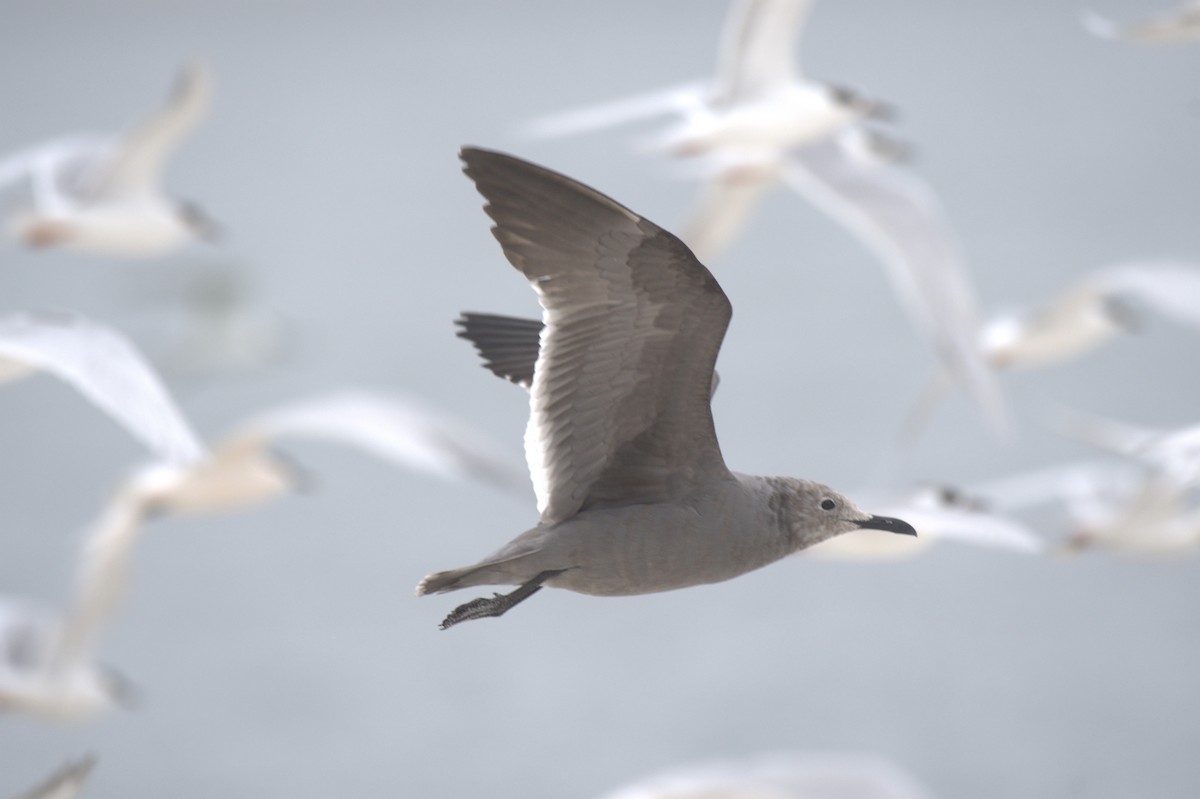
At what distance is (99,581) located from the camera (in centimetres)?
311

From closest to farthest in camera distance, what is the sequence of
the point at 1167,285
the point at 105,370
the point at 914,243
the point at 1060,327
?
the point at 105,370 → the point at 1167,285 → the point at 914,243 → the point at 1060,327

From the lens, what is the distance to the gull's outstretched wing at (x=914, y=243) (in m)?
2.67

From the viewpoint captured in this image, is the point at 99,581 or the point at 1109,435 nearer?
the point at 1109,435

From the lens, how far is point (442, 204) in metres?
6.85

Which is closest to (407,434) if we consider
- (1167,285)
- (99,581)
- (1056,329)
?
(99,581)

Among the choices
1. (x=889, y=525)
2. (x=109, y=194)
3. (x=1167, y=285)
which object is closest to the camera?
(x=889, y=525)

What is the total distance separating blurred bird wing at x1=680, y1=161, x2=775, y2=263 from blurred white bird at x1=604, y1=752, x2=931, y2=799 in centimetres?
143

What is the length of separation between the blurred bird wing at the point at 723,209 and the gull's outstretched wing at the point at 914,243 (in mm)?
149

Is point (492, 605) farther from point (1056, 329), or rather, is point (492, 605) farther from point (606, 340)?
point (1056, 329)

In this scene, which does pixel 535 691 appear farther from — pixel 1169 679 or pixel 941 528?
pixel 941 528

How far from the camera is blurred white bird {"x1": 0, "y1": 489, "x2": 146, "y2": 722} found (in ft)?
10.4

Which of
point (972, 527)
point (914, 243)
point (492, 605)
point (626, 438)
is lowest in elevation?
point (492, 605)

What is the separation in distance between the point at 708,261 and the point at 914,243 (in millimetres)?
897

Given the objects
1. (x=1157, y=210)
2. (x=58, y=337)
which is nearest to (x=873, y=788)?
(x=58, y=337)
